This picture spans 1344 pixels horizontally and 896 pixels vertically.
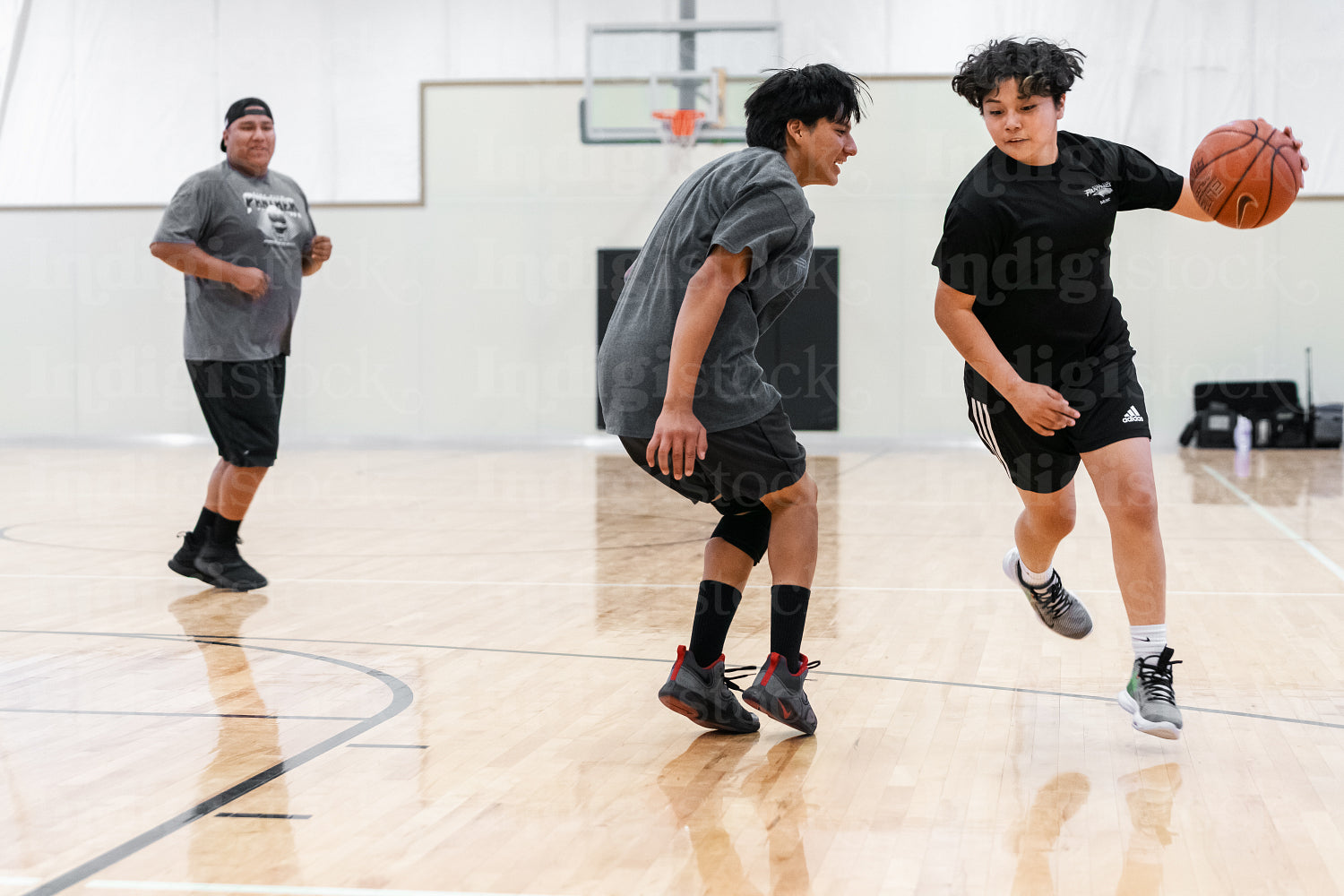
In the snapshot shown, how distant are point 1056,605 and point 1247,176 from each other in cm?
109

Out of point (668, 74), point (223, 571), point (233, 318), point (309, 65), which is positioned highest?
point (309, 65)

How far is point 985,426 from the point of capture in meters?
3.00

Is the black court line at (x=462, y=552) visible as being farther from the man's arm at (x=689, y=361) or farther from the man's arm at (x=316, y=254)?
the man's arm at (x=689, y=361)

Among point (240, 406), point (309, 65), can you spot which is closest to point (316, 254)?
point (240, 406)

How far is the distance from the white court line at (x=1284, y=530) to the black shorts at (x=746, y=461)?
9.88 ft

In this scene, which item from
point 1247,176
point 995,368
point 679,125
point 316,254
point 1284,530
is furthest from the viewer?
point 679,125

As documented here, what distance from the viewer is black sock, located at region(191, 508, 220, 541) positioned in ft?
14.7

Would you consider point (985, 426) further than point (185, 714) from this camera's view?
Yes

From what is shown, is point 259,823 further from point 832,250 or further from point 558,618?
point 832,250

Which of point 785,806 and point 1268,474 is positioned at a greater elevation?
point 785,806

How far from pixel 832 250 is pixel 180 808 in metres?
11.2

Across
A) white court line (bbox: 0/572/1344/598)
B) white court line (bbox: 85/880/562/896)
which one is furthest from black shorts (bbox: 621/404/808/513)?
white court line (bbox: 0/572/1344/598)

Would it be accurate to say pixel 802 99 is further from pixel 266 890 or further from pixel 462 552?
pixel 462 552

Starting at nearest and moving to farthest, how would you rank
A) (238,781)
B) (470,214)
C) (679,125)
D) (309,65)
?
(238,781), (679,125), (309,65), (470,214)
